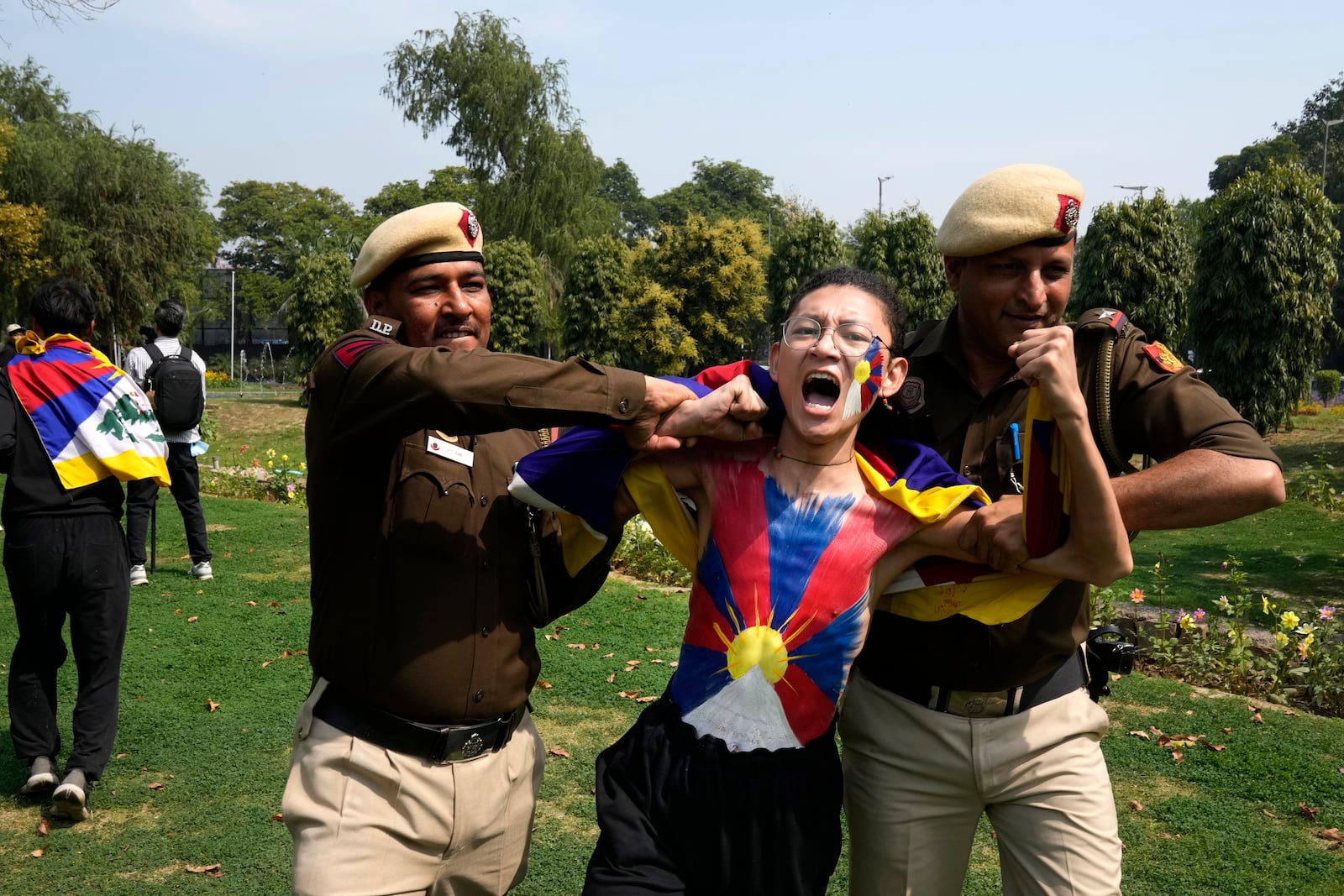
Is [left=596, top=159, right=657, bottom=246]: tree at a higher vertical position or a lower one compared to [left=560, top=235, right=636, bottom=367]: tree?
higher

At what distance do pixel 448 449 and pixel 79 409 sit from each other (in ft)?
12.2

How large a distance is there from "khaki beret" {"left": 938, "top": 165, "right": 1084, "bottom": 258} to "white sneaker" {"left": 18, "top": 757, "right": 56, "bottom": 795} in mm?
5072

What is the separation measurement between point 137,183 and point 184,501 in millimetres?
32086

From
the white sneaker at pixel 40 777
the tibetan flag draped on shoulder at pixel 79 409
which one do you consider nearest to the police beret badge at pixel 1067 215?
the tibetan flag draped on shoulder at pixel 79 409

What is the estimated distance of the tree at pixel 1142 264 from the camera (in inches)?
914

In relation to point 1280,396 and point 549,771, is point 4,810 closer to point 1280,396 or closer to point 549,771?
point 549,771

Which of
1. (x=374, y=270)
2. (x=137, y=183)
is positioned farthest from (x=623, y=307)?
(x=374, y=270)

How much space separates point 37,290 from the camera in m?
5.87

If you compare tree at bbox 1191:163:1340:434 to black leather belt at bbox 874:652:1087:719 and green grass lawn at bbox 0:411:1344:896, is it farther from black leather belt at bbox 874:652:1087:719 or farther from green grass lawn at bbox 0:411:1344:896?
black leather belt at bbox 874:652:1087:719

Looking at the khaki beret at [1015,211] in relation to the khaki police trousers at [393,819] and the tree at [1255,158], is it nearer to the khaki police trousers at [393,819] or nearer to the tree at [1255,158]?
the khaki police trousers at [393,819]

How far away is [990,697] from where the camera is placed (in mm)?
2961

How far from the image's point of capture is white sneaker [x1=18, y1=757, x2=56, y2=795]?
5.50 m

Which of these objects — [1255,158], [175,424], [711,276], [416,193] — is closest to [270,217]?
[416,193]

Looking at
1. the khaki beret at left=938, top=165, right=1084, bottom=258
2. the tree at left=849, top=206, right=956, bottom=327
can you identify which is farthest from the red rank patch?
the tree at left=849, top=206, right=956, bottom=327
